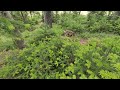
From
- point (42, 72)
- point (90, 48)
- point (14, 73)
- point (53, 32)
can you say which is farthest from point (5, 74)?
point (53, 32)

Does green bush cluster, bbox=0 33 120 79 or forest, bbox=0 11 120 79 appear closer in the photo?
forest, bbox=0 11 120 79

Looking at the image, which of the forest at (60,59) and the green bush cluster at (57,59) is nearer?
the forest at (60,59)

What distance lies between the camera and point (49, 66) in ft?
10.4

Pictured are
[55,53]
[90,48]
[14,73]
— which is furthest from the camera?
[55,53]

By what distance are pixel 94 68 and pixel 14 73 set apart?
166 centimetres
